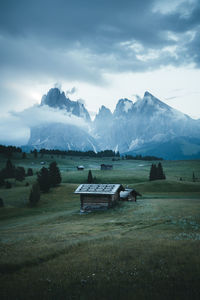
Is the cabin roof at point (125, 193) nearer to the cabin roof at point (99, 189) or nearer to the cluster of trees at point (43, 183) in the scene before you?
the cabin roof at point (99, 189)

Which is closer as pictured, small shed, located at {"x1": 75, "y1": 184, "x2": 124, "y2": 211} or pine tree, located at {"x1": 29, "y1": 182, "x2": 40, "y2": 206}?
small shed, located at {"x1": 75, "y1": 184, "x2": 124, "y2": 211}

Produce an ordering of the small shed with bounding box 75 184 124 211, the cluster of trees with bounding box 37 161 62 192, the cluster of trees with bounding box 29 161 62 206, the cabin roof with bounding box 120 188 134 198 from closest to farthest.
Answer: the small shed with bounding box 75 184 124 211 < the cabin roof with bounding box 120 188 134 198 < the cluster of trees with bounding box 29 161 62 206 < the cluster of trees with bounding box 37 161 62 192

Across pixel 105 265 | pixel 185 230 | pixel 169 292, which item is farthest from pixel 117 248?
pixel 185 230

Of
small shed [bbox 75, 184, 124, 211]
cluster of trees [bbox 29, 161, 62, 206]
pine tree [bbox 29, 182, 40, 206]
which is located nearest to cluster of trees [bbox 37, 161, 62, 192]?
cluster of trees [bbox 29, 161, 62, 206]

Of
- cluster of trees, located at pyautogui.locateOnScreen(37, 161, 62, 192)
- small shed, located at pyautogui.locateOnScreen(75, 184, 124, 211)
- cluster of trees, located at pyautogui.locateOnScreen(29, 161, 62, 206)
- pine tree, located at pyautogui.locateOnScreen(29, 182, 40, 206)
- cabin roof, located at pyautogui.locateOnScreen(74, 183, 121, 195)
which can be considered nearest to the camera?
small shed, located at pyautogui.locateOnScreen(75, 184, 124, 211)

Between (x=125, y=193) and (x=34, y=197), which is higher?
(x=125, y=193)

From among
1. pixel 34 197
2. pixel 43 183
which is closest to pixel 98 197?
pixel 34 197

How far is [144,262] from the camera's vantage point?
37.3ft

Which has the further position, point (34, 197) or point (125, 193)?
point (34, 197)

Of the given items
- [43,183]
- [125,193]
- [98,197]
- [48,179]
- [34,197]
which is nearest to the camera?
[98,197]

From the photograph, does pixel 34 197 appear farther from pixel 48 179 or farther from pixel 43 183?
pixel 48 179

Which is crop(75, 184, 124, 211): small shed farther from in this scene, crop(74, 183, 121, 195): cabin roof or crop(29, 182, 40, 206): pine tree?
crop(29, 182, 40, 206): pine tree

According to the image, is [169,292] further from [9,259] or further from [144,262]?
[9,259]

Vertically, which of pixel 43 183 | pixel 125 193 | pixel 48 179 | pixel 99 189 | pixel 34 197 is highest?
pixel 99 189
